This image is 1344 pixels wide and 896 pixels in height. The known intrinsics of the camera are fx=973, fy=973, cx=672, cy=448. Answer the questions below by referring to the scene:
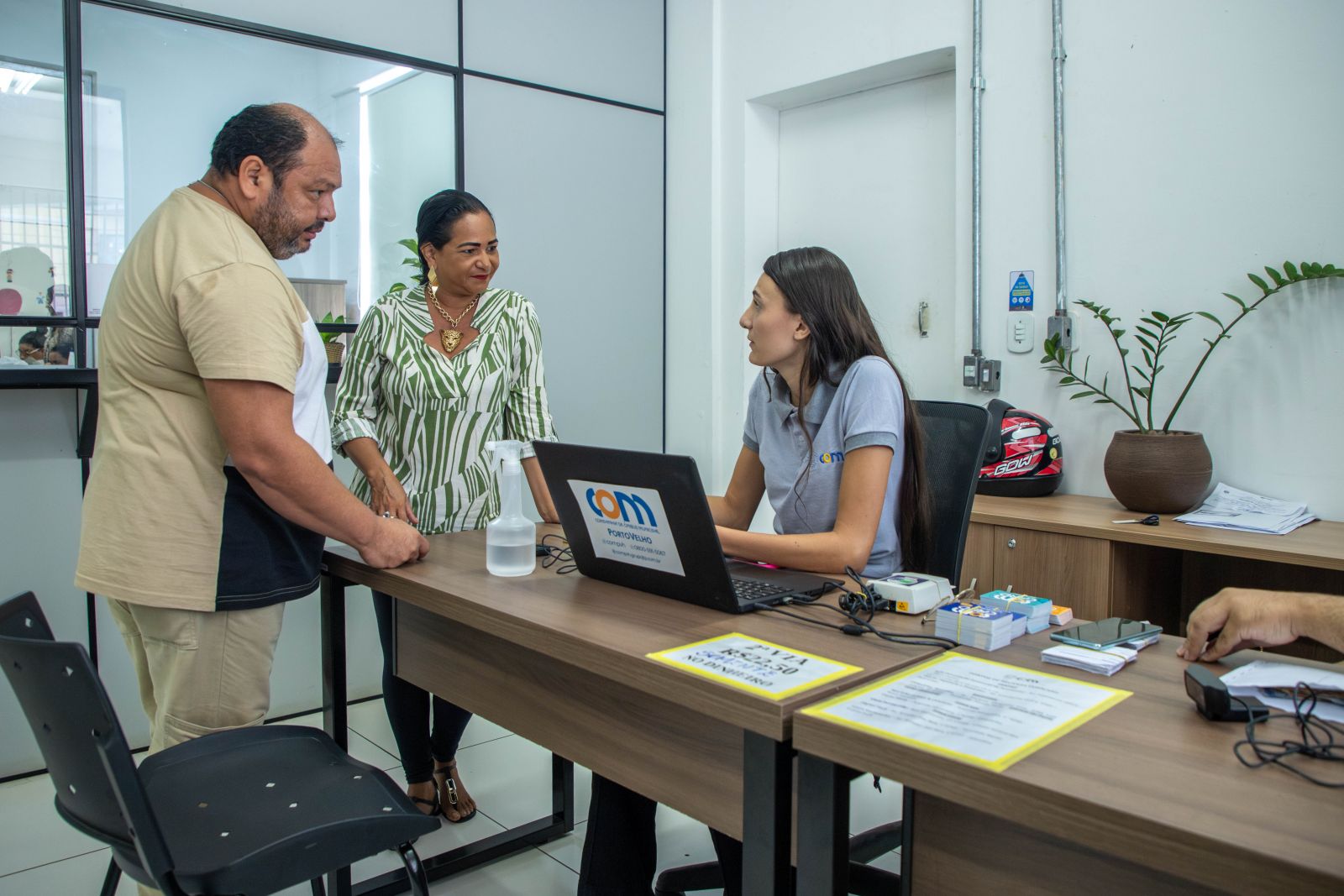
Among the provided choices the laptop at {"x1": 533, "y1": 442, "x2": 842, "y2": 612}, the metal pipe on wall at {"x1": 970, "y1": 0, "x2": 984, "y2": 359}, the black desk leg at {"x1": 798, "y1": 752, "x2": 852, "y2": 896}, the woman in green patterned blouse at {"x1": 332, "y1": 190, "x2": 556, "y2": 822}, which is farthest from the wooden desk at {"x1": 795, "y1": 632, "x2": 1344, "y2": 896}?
the metal pipe on wall at {"x1": 970, "y1": 0, "x2": 984, "y2": 359}

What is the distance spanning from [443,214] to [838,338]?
100 centimetres

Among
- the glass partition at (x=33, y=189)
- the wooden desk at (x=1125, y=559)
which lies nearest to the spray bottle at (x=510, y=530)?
the wooden desk at (x=1125, y=559)

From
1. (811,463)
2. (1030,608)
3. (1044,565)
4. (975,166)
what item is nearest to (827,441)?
(811,463)

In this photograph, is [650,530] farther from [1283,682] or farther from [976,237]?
[976,237]

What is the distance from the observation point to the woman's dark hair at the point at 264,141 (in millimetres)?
1540

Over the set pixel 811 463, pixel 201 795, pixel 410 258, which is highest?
pixel 410 258

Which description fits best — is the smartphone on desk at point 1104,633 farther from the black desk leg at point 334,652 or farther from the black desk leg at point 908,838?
the black desk leg at point 334,652

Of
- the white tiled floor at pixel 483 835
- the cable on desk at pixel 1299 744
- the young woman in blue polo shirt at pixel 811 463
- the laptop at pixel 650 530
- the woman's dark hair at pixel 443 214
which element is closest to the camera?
the cable on desk at pixel 1299 744

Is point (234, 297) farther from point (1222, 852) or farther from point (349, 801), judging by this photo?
point (1222, 852)

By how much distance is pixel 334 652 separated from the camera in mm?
1876

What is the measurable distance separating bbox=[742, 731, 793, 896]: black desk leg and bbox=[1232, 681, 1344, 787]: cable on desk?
0.43m

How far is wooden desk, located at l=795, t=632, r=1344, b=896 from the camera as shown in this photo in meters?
0.72

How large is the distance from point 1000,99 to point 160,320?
2.75 meters

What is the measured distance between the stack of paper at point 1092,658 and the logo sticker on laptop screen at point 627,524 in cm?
51
